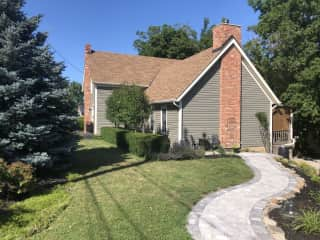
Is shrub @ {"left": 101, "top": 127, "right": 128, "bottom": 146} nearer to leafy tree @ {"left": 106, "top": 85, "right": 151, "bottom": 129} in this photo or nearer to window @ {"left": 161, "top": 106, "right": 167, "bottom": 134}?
leafy tree @ {"left": 106, "top": 85, "right": 151, "bottom": 129}

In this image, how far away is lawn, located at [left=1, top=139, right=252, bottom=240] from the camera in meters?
4.76

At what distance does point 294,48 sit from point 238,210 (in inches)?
576

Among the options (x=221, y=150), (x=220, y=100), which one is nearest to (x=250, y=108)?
(x=220, y=100)

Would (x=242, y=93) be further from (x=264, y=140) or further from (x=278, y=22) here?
(x=278, y=22)

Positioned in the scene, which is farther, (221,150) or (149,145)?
Answer: (221,150)

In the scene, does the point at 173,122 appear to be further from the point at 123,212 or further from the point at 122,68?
the point at 122,68

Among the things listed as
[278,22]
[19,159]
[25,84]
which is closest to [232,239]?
[19,159]

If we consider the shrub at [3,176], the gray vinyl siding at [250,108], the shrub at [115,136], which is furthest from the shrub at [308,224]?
the gray vinyl siding at [250,108]

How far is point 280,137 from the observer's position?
1670 centimetres

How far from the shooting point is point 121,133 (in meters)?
15.2

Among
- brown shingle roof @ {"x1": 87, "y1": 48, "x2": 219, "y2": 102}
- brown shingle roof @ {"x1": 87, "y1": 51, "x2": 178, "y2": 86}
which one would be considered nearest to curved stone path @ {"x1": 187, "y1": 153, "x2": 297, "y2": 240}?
brown shingle roof @ {"x1": 87, "y1": 48, "x2": 219, "y2": 102}

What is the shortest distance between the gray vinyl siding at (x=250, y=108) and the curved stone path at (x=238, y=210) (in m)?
6.58

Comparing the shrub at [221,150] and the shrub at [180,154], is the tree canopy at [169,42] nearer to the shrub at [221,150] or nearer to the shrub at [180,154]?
the shrub at [221,150]

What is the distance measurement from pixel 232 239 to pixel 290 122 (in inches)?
570
